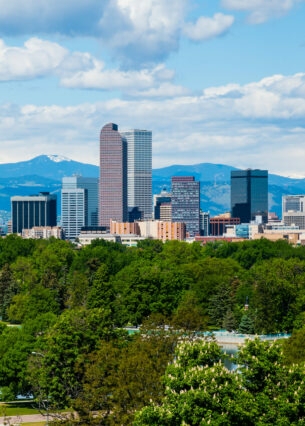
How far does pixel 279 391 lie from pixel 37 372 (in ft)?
64.8

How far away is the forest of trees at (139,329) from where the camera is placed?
3997 cm

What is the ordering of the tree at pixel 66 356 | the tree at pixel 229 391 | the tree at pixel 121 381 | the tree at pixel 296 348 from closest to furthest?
the tree at pixel 229 391, the tree at pixel 121 381, the tree at pixel 66 356, the tree at pixel 296 348

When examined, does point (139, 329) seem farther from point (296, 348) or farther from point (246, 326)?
point (246, 326)

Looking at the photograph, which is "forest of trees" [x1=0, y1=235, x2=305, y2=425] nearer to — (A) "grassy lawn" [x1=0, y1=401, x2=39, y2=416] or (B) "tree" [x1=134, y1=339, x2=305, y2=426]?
(B) "tree" [x1=134, y1=339, x2=305, y2=426]

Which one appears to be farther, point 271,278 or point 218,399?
point 271,278

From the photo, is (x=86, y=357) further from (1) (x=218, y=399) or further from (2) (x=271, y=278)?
(2) (x=271, y=278)

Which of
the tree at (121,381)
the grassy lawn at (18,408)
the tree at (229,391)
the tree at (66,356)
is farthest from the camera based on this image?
the grassy lawn at (18,408)

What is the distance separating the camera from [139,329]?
6412cm

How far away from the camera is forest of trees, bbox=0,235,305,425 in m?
40.0

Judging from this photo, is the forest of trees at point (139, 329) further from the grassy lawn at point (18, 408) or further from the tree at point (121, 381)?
the grassy lawn at point (18, 408)

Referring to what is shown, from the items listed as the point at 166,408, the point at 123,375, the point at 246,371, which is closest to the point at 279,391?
the point at 246,371

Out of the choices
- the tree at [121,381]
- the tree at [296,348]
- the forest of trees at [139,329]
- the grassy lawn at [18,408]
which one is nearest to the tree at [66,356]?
the forest of trees at [139,329]

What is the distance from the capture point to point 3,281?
123 m

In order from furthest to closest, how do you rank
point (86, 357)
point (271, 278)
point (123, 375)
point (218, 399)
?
1. point (271, 278)
2. point (86, 357)
3. point (123, 375)
4. point (218, 399)
